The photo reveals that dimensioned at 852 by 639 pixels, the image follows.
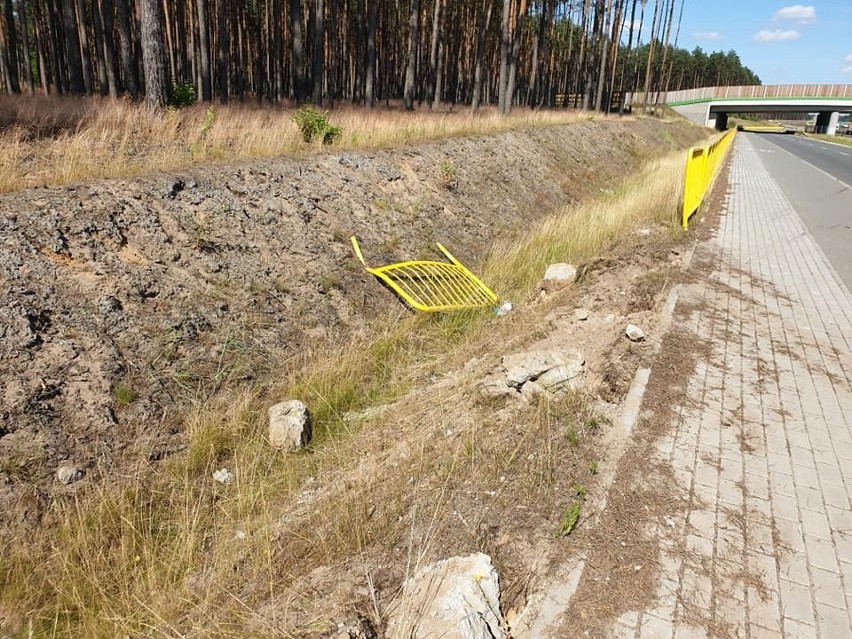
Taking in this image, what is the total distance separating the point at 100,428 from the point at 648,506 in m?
3.85

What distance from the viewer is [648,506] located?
10.5 ft

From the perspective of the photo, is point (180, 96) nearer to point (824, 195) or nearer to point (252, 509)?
point (252, 509)

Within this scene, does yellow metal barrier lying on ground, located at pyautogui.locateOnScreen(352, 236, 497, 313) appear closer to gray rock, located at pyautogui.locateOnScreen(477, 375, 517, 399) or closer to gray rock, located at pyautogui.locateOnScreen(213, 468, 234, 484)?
gray rock, located at pyautogui.locateOnScreen(477, 375, 517, 399)

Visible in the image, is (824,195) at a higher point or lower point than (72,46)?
lower

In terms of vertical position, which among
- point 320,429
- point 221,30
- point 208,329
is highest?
point 221,30

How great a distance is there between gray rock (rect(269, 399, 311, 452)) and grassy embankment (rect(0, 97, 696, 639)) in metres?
0.10

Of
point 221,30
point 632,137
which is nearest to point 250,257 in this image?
point 221,30

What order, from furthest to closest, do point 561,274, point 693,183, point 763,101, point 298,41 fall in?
point 763,101
point 298,41
point 693,183
point 561,274

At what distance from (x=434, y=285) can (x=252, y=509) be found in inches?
174

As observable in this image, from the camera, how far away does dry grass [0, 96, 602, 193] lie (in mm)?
5932

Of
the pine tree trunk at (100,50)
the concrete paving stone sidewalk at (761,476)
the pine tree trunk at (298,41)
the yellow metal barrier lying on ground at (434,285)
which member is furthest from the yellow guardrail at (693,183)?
the pine tree trunk at (100,50)

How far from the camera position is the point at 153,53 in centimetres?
951

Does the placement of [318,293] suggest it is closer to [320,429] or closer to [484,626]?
[320,429]

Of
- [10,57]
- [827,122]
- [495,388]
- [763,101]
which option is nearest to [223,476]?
[495,388]
